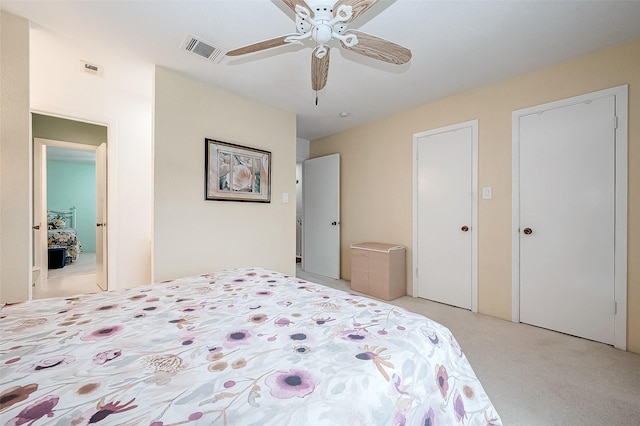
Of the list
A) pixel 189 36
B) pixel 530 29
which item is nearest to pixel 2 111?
pixel 189 36

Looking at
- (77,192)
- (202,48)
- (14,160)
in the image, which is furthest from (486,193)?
(77,192)

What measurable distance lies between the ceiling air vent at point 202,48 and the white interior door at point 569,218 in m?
2.89

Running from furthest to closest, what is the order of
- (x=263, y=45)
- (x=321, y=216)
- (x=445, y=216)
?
(x=321, y=216) < (x=445, y=216) < (x=263, y=45)

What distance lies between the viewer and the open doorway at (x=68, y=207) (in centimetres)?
329

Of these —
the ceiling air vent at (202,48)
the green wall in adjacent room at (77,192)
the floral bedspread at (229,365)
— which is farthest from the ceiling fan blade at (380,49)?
the green wall in adjacent room at (77,192)

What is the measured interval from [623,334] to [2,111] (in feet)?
15.5

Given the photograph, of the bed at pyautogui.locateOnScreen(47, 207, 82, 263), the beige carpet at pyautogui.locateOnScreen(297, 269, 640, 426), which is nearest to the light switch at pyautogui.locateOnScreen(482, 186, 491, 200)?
the beige carpet at pyautogui.locateOnScreen(297, 269, 640, 426)

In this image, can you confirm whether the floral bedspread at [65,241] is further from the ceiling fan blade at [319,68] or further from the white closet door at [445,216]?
the white closet door at [445,216]

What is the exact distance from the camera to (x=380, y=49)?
1547mm

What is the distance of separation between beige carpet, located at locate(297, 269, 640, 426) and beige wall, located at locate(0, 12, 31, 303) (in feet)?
10.2

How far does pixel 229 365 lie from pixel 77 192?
8.42m

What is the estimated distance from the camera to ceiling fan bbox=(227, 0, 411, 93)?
1248 millimetres

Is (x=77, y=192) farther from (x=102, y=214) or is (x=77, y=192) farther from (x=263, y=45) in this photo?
(x=263, y=45)

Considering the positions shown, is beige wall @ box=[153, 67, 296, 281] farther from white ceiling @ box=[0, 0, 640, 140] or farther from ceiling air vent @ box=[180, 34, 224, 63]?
ceiling air vent @ box=[180, 34, 224, 63]
